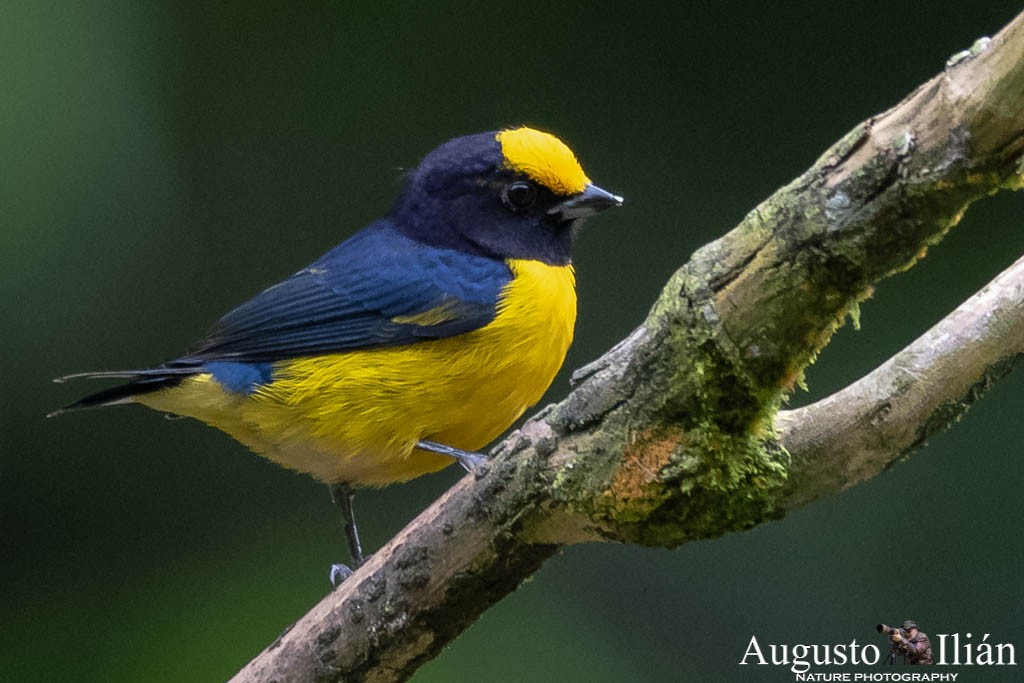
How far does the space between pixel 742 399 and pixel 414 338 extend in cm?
132

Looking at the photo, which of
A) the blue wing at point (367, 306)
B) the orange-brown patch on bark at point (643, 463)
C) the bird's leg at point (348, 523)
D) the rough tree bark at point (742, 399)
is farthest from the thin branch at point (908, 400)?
the bird's leg at point (348, 523)

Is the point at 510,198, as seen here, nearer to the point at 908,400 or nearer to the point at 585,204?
the point at 585,204

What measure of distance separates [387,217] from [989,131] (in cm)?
232

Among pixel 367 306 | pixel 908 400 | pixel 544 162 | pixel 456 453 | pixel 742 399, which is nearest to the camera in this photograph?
pixel 742 399

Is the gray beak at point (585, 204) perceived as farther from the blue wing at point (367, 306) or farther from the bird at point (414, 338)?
the blue wing at point (367, 306)

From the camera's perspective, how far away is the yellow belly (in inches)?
118

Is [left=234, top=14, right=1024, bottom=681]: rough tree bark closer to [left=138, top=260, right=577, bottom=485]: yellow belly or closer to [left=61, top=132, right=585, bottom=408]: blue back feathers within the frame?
[left=138, top=260, right=577, bottom=485]: yellow belly

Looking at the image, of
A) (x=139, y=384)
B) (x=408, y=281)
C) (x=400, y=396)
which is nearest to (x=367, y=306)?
(x=408, y=281)

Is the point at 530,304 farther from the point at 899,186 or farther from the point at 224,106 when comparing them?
the point at 224,106

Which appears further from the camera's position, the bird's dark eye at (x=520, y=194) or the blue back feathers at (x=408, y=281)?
the bird's dark eye at (x=520, y=194)

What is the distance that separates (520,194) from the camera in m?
3.36

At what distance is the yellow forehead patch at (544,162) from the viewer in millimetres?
3322

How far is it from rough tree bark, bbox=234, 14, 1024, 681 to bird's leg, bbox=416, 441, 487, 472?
489mm

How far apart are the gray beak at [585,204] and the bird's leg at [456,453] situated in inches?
29.6
